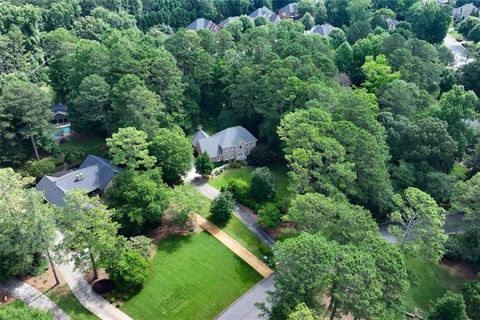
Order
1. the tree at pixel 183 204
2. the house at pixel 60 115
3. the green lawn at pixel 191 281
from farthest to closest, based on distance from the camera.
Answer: the house at pixel 60 115, the tree at pixel 183 204, the green lawn at pixel 191 281

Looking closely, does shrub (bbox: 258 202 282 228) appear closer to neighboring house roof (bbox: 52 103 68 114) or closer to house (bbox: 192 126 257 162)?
house (bbox: 192 126 257 162)

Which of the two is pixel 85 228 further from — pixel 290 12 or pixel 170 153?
pixel 290 12

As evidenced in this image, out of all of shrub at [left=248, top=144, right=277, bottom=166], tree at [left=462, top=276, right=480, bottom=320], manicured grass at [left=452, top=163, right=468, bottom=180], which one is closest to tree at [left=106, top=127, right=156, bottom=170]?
shrub at [left=248, top=144, right=277, bottom=166]

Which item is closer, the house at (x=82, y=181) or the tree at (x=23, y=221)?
the tree at (x=23, y=221)

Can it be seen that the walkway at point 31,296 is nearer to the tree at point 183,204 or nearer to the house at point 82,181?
the house at point 82,181

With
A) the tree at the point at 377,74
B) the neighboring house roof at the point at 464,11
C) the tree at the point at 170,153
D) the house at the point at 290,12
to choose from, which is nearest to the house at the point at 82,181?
the tree at the point at 170,153

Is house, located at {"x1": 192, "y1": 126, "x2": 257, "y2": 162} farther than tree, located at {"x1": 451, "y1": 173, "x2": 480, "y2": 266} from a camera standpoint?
Yes

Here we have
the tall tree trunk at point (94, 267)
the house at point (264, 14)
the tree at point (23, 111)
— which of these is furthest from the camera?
the house at point (264, 14)

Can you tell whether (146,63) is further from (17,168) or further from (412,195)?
(412,195)
